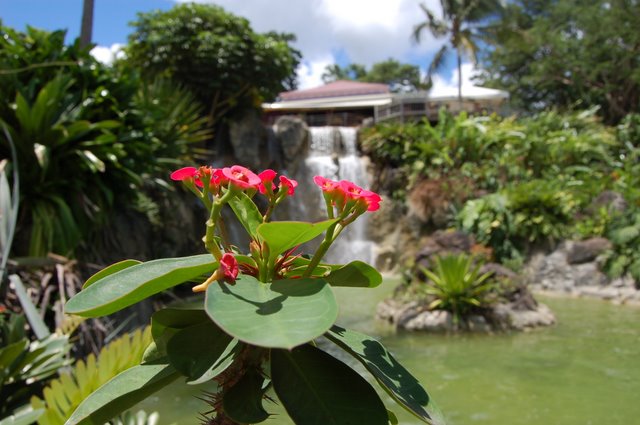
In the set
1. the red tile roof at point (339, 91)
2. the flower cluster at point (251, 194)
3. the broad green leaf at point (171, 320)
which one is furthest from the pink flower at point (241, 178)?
the red tile roof at point (339, 91)

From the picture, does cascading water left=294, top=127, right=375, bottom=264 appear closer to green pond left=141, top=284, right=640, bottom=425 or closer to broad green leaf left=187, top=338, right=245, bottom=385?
green pond left=141, top=284, right=640, bottom=425

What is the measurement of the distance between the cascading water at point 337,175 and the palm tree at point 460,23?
29.5ft

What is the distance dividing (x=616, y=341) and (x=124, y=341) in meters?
6.87

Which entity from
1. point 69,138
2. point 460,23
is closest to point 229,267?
point 69,138

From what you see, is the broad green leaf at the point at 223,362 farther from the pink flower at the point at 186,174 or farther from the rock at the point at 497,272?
the rock at the point at 497,272

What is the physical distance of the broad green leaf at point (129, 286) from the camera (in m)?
0.71

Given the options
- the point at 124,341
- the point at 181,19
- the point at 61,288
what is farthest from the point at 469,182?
the point at 124,341

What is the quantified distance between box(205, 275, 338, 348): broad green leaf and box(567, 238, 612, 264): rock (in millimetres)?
12035

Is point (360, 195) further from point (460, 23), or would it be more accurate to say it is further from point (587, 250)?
point (460, 23)

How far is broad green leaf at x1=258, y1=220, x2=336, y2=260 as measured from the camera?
0.74m

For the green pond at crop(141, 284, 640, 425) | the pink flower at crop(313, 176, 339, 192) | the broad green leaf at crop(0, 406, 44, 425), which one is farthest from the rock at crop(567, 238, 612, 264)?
the pink flower at crop(313, 176, 339, 192)

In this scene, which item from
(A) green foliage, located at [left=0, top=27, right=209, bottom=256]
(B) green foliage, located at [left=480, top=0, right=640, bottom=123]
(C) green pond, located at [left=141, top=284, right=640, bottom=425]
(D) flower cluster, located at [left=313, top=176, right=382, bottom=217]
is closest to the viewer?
(D) flower cluster, located at [left=313, top=176, right=382, bottom=217]

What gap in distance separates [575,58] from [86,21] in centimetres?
2331

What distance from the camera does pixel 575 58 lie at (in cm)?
2558
